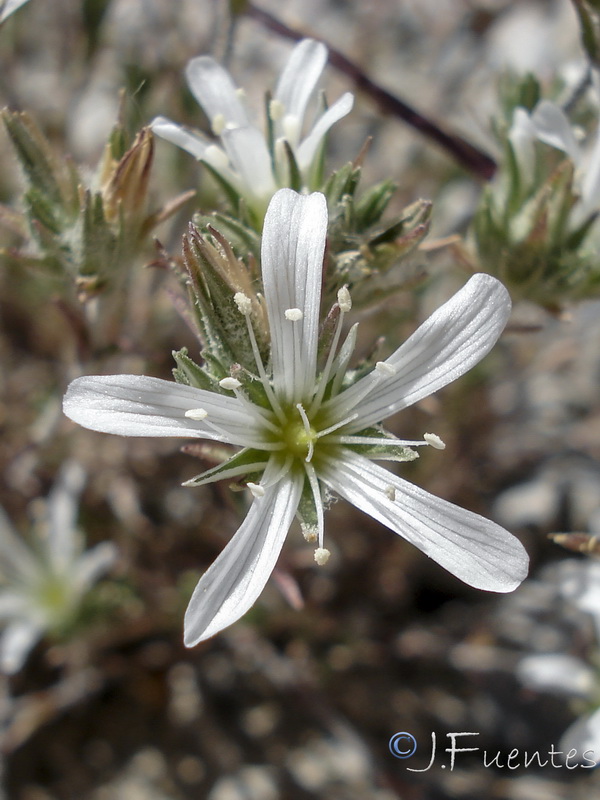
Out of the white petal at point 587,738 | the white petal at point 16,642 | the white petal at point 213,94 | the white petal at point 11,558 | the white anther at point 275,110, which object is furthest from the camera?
the white petal at point 11,558

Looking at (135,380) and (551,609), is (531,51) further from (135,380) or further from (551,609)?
(135,380)

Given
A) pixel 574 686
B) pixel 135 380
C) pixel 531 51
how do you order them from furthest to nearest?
pixel 531 51 < pixel 574 686 < pixel 135 380

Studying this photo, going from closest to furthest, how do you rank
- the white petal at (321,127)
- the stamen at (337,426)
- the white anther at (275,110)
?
the stamen at (337,426) → the white petal at (321,127) → the white anther at (275,110)

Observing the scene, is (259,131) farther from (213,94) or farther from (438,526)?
(438,526)

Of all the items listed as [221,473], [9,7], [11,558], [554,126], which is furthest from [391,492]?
[11,558]

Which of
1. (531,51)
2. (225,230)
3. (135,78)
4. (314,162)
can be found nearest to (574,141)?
(314,162)

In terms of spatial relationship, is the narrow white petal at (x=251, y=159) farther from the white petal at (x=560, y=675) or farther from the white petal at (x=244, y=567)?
the white petal at (x=560, y=675)

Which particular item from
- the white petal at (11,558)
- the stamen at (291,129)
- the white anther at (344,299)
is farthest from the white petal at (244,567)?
the white petal at (11,558)
